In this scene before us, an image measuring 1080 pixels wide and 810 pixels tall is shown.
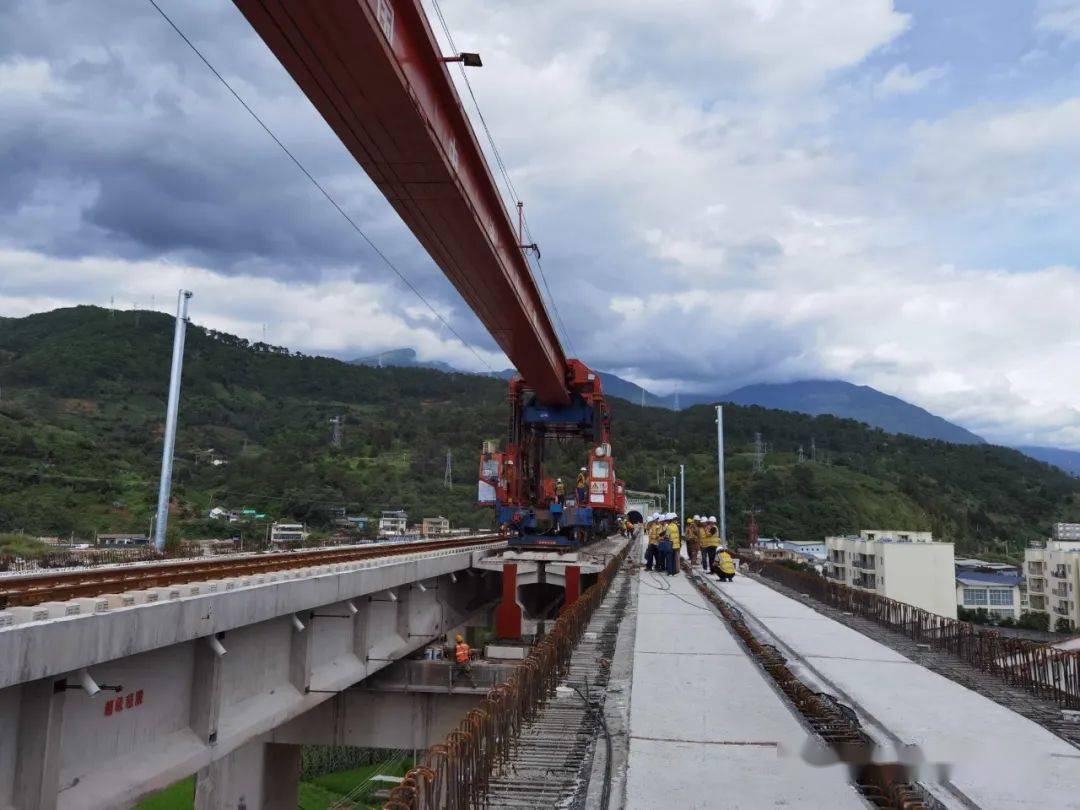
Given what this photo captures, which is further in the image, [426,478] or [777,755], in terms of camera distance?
[426,478]

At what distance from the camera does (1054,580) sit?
53125mm

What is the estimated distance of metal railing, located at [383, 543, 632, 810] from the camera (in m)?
3.41

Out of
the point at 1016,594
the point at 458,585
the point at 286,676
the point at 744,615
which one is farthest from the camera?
the point at 1016,594

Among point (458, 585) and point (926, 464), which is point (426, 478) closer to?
point (458, 585)

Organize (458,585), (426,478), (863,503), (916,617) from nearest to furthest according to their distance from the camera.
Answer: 1. (916,617)
2. (458,585)
3. (426,478)
4. (863,503)

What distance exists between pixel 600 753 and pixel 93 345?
11666 cm

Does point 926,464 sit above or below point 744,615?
above

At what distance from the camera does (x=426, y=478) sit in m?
83.4

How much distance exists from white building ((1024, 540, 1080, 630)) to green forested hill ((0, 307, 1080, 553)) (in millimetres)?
31120

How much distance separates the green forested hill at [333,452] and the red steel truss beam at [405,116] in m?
40.8

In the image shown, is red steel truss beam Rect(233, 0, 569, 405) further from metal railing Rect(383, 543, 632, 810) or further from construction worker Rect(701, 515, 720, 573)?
construction worker Rect(701, 515, 720, 573)

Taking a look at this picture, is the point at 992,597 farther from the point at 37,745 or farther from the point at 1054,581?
the point at 37,745

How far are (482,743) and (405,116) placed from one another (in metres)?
5.56

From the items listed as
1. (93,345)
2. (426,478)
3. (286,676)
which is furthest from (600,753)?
(93,345)
